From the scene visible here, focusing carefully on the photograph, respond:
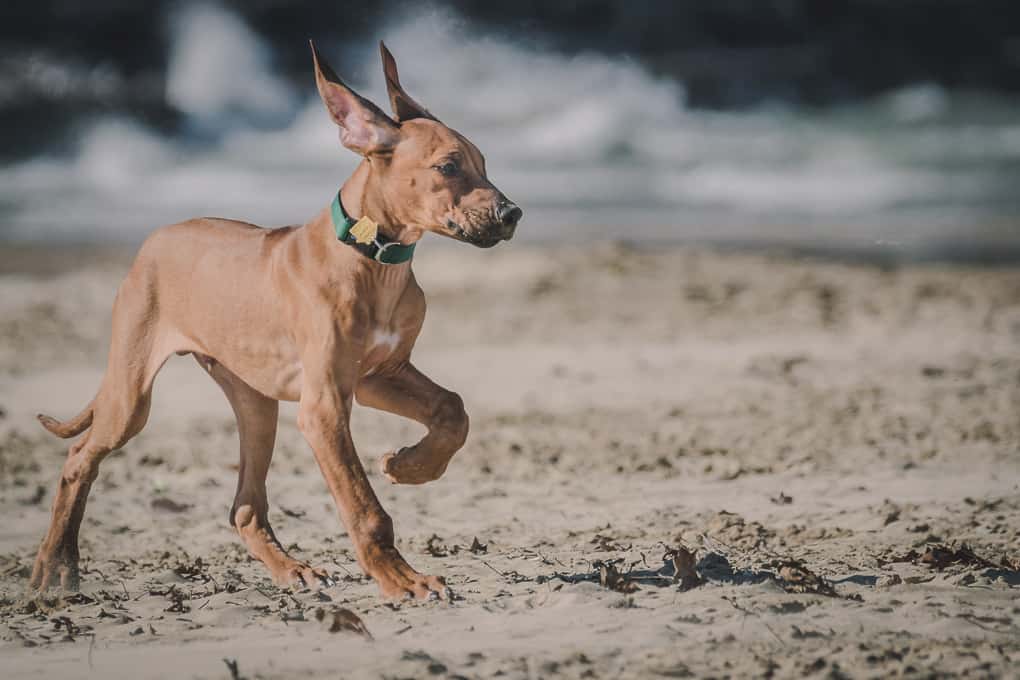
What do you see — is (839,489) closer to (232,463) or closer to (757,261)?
(232,463)

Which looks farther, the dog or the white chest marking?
the white chest marking

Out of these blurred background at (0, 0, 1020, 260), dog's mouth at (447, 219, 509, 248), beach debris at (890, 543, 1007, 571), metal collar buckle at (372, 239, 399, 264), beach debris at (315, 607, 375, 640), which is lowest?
beach debris at (315, 607, 375, 640)

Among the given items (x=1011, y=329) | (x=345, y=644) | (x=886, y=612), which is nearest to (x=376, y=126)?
(x=345, y=644)

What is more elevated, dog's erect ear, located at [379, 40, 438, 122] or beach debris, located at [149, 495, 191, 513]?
dog's erect ear, located at [379, 40, 438, 122]

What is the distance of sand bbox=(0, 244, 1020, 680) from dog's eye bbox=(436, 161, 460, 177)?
4.99 feet

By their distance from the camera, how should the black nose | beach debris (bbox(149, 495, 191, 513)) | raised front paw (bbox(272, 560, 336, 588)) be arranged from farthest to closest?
1. beach debris (bbox(149, 495, 191, 513))
2. raised front paw (bbox(272, 560, 336, 588))
3. the black nose

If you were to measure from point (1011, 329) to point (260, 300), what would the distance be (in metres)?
8.16

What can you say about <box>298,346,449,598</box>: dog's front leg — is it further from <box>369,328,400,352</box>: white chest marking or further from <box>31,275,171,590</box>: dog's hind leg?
<box>31,275,171,590</box>: dog's hind leg

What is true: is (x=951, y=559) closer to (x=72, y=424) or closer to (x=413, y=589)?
(x=413, y=589)

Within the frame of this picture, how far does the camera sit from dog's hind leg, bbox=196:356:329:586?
19.1ft

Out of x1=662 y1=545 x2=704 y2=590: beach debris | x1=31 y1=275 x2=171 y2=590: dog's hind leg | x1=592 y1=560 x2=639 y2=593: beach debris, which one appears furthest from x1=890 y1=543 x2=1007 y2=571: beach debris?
x1=31 y1=275 x2=171 y2=590: dog's hind leg

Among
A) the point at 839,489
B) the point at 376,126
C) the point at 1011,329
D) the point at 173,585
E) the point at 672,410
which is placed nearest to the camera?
the point at 376,126

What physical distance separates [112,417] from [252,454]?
1.95ft

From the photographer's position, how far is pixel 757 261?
580 inches
